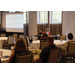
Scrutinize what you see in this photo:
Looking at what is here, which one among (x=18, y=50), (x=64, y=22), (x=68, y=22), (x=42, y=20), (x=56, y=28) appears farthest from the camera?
(x=42, y=20)

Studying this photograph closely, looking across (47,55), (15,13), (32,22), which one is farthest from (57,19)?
(47,55)

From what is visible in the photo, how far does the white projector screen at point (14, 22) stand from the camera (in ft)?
43.1

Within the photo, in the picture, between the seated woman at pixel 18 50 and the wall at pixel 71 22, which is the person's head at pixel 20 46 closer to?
the seated woman at pixel 18 50

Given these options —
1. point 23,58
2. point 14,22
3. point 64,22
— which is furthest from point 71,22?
point 23,58

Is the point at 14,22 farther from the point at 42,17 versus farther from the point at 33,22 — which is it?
the point at 42,17

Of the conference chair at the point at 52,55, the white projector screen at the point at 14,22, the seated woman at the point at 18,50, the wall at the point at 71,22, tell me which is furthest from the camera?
the white projector screen at the point at 14,22

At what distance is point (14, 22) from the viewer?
13430 mm

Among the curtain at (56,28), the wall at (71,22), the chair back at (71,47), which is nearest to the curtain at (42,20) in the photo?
the curtain at (56,28)

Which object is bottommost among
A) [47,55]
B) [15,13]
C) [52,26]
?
[47,55]

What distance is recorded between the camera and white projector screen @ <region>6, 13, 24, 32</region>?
517 inches

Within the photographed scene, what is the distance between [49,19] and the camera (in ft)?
42.2
